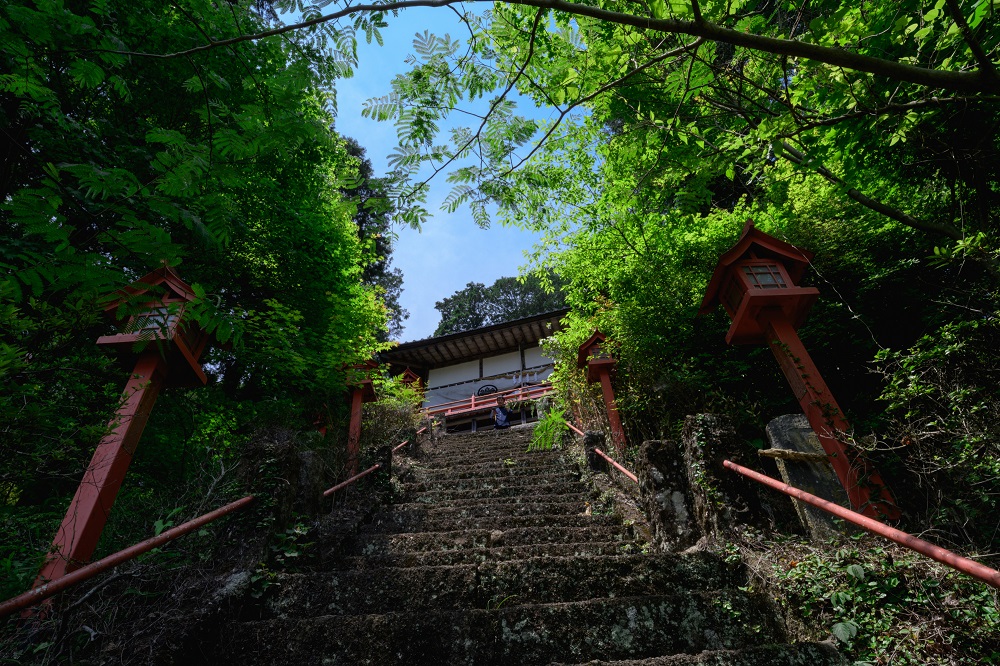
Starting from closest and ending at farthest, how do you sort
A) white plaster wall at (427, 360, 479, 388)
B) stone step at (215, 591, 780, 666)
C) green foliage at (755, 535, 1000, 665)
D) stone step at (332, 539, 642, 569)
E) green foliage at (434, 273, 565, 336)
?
green foliage at (755, 535, 1000, 665) → stone step at (215, 591, 780, 666) → stone step at (332, 539, 642, 569) → white plaster wall at (427, 360, 479, 388) → green foliage at (434, 273, 565, 336)

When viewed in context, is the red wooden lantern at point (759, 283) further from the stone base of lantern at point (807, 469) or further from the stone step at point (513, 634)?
the stone step at point (513, 634)

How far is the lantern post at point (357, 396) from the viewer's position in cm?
691

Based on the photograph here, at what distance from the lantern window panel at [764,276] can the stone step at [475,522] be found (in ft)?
8.78

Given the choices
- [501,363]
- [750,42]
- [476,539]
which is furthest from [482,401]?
[750,42]

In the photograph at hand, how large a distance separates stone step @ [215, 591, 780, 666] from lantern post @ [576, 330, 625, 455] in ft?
11.3

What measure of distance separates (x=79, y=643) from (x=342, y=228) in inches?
314

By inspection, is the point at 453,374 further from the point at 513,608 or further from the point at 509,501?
the point at 513,608

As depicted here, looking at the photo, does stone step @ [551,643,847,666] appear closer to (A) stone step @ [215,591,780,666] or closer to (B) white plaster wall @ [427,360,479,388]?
(A) stone step @ [215,591,780,666]

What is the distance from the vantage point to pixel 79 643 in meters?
2.32

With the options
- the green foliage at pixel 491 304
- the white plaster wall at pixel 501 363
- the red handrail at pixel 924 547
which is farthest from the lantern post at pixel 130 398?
the green foliage at pixel 491 304

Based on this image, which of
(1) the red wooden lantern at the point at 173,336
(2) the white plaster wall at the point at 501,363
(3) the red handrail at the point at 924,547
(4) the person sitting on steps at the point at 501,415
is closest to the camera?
(3) the red handrail at the point at 924,547

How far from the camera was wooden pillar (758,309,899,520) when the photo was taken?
3086 millimetres

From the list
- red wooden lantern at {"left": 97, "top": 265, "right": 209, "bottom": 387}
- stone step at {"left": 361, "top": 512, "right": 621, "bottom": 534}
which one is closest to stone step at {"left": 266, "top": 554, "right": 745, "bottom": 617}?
stone step at {"left": 361, "top": 512, "right": 621, "bottom": 534}

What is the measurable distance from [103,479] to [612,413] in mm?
5428
